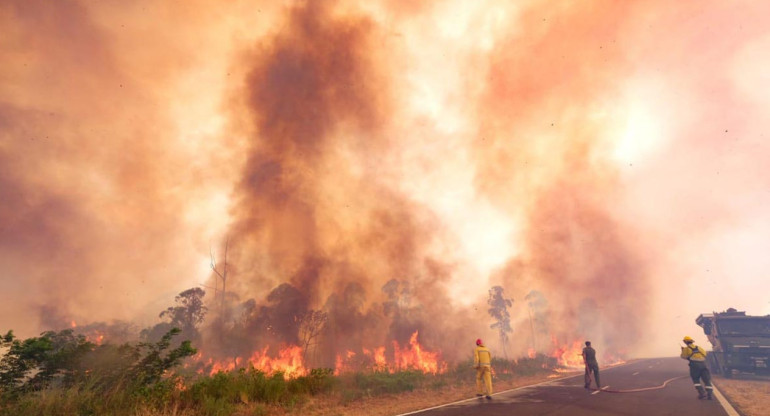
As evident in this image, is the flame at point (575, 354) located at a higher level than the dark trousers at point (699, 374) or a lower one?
lower

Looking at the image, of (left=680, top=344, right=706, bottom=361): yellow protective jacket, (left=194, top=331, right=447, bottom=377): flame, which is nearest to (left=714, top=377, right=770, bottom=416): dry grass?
(left=680, top=344, right=706, bottom=361): yellow protective jacket

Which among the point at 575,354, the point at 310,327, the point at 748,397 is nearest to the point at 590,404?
the point at 748,397

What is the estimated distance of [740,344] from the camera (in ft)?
61.4

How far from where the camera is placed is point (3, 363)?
851 cm

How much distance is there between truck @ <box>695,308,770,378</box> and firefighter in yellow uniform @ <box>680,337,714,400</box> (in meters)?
10.4

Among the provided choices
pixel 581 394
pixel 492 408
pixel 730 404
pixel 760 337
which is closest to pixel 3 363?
pixel 492 408

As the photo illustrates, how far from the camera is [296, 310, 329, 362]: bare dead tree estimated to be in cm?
4916

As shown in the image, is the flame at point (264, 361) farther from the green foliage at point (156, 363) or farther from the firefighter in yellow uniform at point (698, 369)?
the firefighter in yellow uniform at point (698, 369)

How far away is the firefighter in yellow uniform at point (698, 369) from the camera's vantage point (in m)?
11.4

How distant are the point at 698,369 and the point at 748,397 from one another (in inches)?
86.9

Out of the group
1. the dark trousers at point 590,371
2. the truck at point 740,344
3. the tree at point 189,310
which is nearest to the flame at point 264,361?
the tree at point 189,310

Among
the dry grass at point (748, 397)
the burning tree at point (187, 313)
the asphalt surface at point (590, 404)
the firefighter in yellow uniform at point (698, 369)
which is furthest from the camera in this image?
the burning tree at point (187, 313)

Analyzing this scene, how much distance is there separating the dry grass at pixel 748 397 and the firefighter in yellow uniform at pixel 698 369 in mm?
674

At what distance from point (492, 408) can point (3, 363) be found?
12.8 metres
